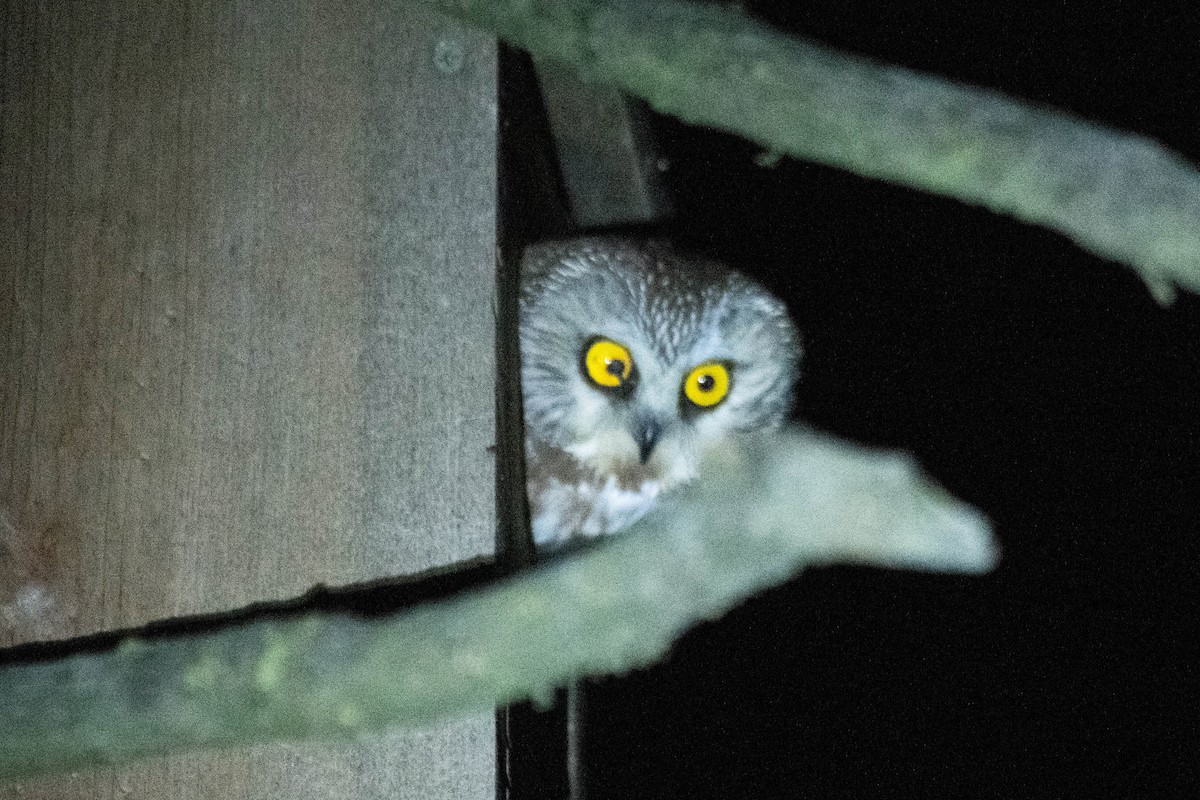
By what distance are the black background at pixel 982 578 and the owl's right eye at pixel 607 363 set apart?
426mm

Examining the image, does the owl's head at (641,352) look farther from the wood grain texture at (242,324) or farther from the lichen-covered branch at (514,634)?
the lichen-covered branch at (514,634)

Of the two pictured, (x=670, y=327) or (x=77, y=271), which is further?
(x=670, y=327)

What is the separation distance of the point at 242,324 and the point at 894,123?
0.94 metres

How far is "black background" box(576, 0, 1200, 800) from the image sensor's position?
6.69 feet

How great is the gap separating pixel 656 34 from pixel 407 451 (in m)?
0.68

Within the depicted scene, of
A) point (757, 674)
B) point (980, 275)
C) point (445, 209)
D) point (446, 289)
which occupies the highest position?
point (980, 275)

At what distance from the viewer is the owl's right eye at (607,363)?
7.89ft

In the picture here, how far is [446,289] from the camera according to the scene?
132 centimetres

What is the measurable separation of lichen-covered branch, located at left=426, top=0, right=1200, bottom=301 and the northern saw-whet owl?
5.03 ft

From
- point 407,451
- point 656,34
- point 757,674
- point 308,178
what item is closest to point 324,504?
point 407,451

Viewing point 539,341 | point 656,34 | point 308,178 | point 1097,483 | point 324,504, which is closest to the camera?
point 656,34

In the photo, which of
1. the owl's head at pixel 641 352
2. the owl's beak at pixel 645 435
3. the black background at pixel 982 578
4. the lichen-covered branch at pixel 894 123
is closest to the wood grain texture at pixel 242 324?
the lichen-covered branch at pixel 894 123

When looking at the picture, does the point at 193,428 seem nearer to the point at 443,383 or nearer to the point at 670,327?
the point at 443,383

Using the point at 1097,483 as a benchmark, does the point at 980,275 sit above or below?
above
